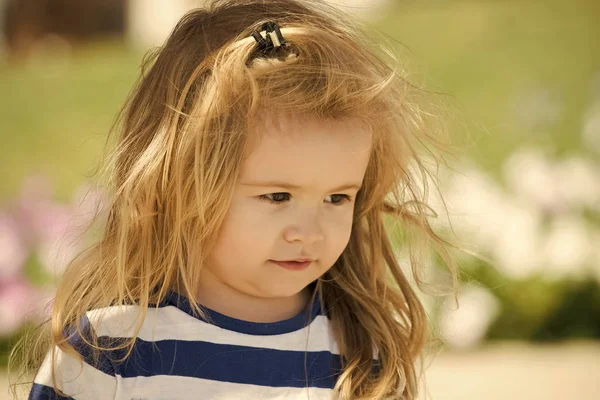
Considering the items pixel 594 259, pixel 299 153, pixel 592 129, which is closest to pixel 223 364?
pixel 299 153

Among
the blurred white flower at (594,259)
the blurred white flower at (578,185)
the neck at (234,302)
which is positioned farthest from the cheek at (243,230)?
the blurred white flower at (578,185)

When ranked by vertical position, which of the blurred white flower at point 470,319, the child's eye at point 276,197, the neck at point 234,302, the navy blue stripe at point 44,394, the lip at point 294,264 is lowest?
the blurred white flower at point 470,319

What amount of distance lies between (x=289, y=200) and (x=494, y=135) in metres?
3.15

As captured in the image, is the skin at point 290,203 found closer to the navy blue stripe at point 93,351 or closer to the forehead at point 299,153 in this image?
the forehead at point 299,153

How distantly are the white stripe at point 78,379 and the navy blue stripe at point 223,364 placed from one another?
0.15 feet

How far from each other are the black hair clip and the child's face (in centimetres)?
18

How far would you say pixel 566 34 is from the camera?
5.05 m

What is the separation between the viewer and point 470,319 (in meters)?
4.00

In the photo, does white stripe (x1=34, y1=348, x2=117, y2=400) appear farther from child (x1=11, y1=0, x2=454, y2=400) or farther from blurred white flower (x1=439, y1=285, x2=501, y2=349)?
blurred white flower (x1=439, y1=285, x2=501, y2=349)

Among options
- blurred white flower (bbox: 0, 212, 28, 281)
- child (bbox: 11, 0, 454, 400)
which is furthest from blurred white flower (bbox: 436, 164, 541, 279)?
child (bbox: 11, 0, 454, 400)

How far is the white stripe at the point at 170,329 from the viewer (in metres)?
1.83

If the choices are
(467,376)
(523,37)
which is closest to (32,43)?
(523,37)

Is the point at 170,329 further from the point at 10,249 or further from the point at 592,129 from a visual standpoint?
the point at 592,129

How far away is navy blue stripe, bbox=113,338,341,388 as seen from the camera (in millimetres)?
1831
